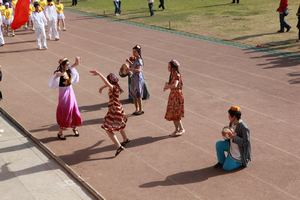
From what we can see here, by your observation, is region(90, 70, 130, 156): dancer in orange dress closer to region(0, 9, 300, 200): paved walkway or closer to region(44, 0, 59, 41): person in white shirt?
region(0, 9, 300, 200): paved walkway

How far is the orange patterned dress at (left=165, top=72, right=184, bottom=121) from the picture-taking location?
11124 millimetres

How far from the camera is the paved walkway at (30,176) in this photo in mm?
8990

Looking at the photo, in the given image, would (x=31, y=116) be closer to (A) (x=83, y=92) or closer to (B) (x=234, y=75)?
(A) (x=83, y=92)

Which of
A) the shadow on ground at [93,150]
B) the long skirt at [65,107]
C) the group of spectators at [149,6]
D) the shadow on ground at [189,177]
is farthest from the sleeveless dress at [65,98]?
the group of spectators at [149,6]

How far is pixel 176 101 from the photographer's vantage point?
36.6 ft

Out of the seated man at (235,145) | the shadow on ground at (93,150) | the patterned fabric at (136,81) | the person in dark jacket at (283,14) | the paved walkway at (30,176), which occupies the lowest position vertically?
the paved walkway at (30,176)

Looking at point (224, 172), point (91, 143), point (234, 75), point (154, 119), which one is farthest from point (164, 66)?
point (224, 172)

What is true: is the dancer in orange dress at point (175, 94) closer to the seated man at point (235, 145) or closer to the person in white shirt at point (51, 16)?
the seated man at point (235, 145)

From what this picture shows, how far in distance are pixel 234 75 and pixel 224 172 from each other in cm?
746

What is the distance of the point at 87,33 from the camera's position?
25422 millimetres

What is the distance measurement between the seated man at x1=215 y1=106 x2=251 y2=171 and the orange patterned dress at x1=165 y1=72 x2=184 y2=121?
5.86 ft

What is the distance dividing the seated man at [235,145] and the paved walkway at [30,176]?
Result: 8.75ft

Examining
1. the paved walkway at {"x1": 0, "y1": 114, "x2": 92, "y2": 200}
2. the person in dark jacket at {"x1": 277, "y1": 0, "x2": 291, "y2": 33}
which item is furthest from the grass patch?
the paved walkway at {"x1": 0, "y1": 114, "x2": 92, "y2": 200}

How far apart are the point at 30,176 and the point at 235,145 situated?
3.94 meters
